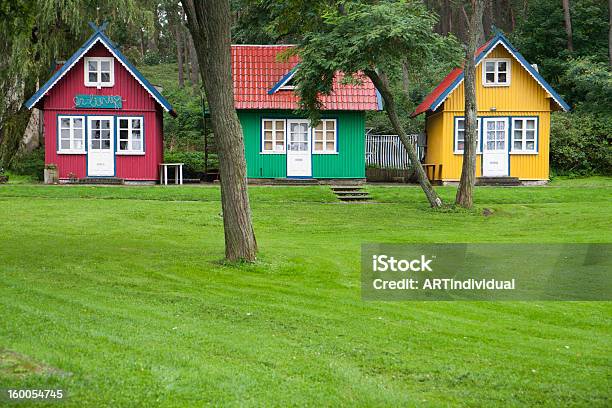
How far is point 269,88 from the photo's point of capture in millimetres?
32375

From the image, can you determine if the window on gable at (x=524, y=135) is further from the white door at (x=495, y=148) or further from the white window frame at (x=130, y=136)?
the white window frame at (x=130, y=136)

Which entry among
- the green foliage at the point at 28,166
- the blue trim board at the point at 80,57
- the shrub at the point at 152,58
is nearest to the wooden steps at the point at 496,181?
the blue trim board at the point at 80,57

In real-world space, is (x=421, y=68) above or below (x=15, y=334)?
above

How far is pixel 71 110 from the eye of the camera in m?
31.1

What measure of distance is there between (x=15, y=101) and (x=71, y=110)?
430 centimetres

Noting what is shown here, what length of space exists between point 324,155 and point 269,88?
11.7ft

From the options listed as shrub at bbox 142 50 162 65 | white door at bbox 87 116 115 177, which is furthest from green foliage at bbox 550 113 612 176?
shrub at bbox 142 50 162 65

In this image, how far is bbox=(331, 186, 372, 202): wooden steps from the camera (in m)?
27.9

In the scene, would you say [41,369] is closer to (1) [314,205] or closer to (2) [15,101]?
(1) [314,205]

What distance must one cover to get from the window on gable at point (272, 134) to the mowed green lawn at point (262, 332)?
14.2 meters

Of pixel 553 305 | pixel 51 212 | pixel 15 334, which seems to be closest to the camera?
pixel 15 334

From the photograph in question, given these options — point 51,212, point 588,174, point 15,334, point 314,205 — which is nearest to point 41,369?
point 15,334

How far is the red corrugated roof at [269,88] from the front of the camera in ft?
104

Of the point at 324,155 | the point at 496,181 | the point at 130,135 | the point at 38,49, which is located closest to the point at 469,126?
the point at 496,181
